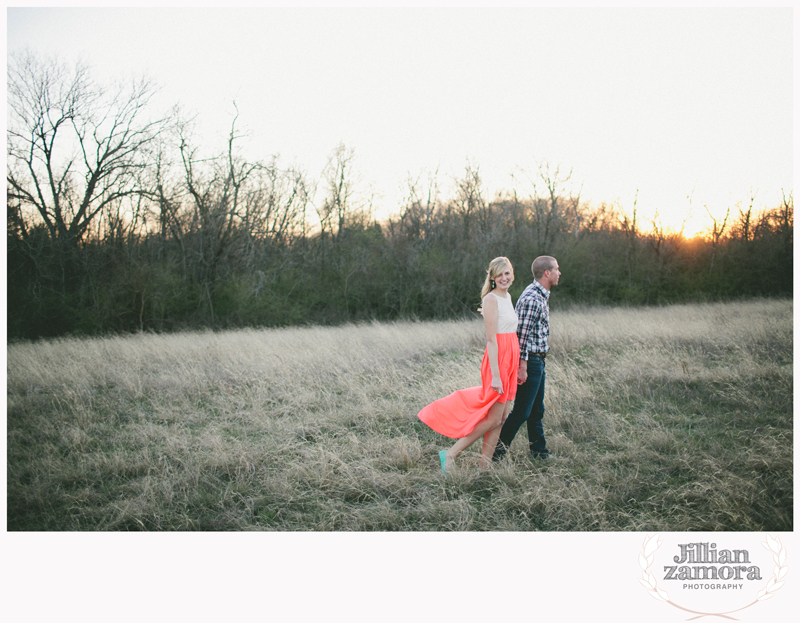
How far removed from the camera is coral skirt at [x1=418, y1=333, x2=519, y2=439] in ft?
10.2

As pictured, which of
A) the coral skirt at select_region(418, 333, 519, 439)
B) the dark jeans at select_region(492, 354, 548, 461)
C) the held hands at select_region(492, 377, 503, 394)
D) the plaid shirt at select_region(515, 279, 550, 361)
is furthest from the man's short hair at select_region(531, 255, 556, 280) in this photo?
the held hands at select_region(492, 377, 503, 394)

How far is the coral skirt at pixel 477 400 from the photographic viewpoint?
311cm

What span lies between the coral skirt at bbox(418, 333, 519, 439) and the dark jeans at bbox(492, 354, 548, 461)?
0.50ft

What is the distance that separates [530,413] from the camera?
141 inches

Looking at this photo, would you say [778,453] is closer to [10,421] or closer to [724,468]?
[724,468]

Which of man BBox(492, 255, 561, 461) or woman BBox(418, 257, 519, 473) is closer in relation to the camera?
woman BBox(418, 257, 519, 473)

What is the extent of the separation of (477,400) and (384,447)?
1.26 meters

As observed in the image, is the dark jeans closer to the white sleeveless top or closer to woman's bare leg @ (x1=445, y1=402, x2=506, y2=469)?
woman's bare leg @ (x1=445, y1=402, x2=506, y2=469)

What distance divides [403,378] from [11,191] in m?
14.1

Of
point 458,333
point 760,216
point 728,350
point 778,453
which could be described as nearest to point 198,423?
point 778,453

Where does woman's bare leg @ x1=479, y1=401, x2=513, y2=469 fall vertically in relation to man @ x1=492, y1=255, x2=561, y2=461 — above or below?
below

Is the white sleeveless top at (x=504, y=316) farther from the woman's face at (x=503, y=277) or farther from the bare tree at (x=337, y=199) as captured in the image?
the bare tree at (x=337, y=199)

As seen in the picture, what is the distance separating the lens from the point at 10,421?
5.07m
